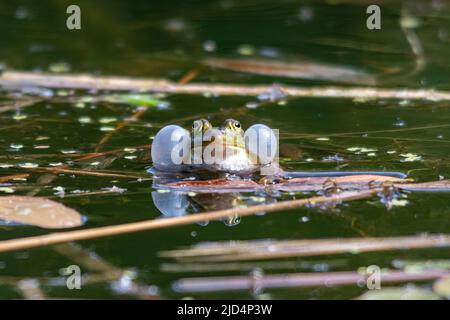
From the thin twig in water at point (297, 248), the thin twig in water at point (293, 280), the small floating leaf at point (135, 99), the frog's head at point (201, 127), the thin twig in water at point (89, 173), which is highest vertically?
the small floating leaf at point (135, 99)

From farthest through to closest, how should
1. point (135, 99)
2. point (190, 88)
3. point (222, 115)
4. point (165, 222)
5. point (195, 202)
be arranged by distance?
point (190, 88) < point (135, 99) < point (222, 115) < point (195, 202) < point (165, 222)

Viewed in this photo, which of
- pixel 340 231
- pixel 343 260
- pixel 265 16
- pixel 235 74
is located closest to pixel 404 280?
pixel 343 260

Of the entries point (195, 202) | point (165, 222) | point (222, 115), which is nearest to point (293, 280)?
point (165, 222)

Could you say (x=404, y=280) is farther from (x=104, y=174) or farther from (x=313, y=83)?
(x=313, y=83)

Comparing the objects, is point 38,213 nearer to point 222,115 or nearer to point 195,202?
point 195,202

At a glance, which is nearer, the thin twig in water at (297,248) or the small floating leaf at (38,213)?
the thin twig in water at (297,248)

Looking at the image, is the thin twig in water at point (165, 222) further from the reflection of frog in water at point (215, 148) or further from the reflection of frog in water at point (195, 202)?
the reflection of frog in water at point (215, 148)

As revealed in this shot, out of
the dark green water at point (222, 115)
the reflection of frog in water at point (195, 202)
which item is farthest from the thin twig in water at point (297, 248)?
the reflection of frog in water at point (195, 202)
